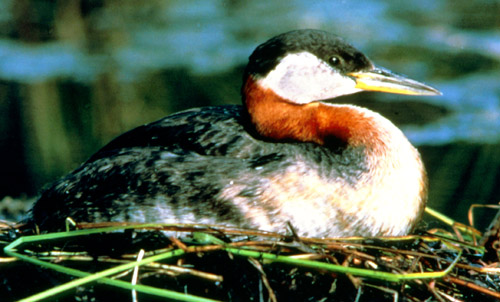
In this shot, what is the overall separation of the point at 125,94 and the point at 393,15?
558cm

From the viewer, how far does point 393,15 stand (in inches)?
594

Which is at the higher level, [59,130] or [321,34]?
[321,34]

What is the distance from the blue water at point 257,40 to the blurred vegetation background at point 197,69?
0.03 metres

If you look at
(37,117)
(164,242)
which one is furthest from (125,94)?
(164,242)

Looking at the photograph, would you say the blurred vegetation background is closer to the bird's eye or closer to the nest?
the bird's eye

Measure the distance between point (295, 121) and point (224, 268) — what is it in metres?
1.44

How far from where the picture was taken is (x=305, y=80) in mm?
5891

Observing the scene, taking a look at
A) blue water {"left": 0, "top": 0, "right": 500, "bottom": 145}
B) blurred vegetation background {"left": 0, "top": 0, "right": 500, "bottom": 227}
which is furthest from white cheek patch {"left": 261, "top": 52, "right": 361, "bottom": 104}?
blue water {"left": 0, "top": 0, "right": 500, "bottom": 145}

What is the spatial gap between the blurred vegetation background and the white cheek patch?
118 inches

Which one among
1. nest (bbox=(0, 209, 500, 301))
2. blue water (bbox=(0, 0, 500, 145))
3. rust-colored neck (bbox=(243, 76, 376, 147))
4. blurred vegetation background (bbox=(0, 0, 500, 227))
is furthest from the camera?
blue water (bbox=(0, 0, 500, 145))

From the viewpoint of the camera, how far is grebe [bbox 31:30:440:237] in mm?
5238

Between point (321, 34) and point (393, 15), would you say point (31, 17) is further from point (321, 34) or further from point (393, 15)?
point (321, 34)

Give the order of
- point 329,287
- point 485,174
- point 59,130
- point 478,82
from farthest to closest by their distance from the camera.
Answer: point 478,82, point 59,130, point 485,174, point 329,287

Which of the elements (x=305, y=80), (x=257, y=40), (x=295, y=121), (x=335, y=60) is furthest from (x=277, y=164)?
(x=257, y=40)
